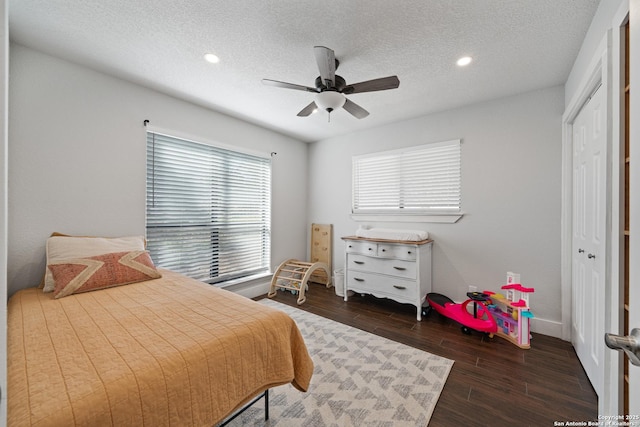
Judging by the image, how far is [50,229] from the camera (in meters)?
2.12

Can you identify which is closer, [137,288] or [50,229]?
[137,288]

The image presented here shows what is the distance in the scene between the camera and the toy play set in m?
2.36

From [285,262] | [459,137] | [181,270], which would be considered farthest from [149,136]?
[459,137]

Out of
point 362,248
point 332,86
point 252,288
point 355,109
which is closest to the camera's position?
point 332,86

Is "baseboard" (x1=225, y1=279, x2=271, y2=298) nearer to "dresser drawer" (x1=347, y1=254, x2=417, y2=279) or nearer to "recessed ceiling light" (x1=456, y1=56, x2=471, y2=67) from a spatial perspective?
"dresser drawer" (x1=347, y1=254, x2=417, y2=279)

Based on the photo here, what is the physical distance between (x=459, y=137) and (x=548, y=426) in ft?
9.12

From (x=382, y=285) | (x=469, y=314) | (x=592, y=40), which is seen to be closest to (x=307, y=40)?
(x=592, y=40)

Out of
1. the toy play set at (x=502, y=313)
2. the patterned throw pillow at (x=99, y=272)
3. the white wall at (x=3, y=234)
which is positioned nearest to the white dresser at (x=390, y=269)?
the toy play set at (x=502, y=313)

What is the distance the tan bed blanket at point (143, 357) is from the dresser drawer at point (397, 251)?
1.94m

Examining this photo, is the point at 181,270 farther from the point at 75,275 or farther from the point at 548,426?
the point at 548,426

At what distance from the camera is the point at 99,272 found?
193 centimetres

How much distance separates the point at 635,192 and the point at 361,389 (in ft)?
5.98

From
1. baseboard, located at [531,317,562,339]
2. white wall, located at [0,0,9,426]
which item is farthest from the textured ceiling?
baseboard, located at [531,317,562,339]

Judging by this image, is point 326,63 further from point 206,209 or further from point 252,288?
point 252,288
